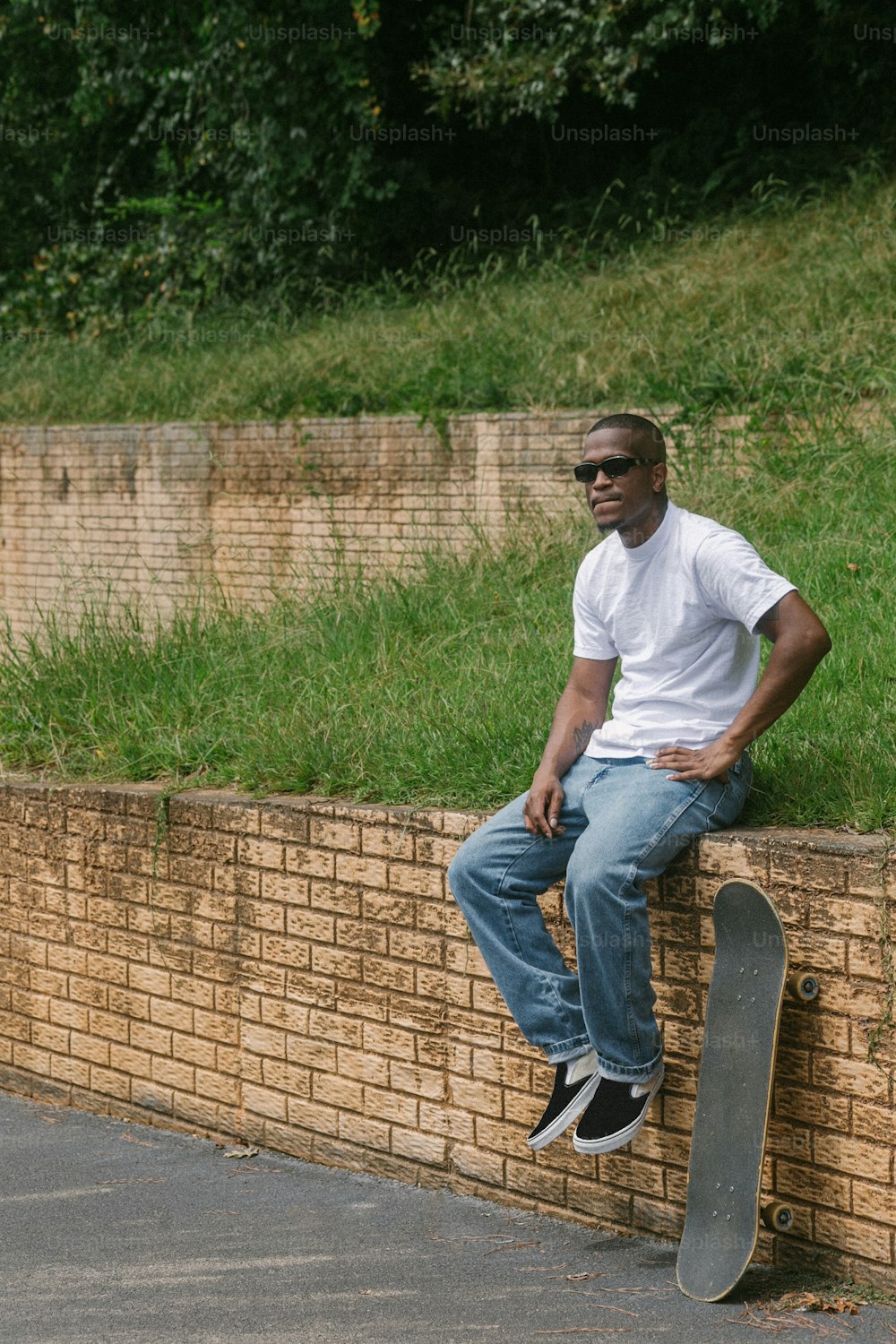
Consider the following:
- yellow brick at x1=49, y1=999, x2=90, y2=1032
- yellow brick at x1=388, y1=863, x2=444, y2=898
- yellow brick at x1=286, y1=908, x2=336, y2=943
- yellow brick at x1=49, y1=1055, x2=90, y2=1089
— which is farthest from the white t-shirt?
yellow brick at x1=49, y1=1055, x2=90, y2=1089

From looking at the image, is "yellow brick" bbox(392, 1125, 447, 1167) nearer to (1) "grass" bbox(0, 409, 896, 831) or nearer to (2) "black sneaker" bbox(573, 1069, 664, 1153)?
(2) "black sneaker" bbox(573, 1069, 664, 1153)

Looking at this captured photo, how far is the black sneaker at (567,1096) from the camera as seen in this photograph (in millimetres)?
3938

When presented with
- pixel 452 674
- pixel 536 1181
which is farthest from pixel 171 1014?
pixel 452 674

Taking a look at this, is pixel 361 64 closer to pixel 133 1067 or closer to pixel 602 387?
pixel 602 387

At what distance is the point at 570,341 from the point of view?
36.6 feet

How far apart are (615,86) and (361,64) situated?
3.02m

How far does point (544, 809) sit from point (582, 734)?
31 centimetres

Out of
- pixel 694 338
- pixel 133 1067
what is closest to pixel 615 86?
pixel 694 338

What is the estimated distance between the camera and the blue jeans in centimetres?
379

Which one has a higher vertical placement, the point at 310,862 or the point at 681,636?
the point at 681,636

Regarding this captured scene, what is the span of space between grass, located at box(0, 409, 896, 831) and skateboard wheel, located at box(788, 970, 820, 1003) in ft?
1.34

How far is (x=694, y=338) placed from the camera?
10.3 metres

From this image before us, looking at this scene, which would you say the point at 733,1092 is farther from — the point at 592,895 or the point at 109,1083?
the point at 109,1083

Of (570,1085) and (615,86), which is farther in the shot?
(615,86)
